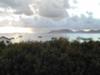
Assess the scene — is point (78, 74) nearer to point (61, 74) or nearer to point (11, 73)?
point (61, 74)

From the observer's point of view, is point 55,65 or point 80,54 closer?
point 55,65

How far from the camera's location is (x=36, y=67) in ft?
32.0

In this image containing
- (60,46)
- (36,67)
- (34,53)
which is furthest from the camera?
(60,46)

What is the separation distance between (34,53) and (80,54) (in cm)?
159

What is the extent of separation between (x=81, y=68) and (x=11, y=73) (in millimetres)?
2220

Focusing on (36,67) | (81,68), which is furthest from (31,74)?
(81,68)

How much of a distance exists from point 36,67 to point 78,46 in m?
3.37

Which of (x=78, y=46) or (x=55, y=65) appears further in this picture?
(x=78, y=46)

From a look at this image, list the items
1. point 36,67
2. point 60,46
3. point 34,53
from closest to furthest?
point 36,67 < point 34,53 < point 60,46

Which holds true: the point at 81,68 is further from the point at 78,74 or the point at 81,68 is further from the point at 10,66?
the point at 10,66

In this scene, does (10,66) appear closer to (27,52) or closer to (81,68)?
(27,52)

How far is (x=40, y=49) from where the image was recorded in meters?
11.1

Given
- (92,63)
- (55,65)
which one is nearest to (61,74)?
(55,65)

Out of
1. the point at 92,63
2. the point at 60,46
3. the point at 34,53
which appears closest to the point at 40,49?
the point at 34,53
